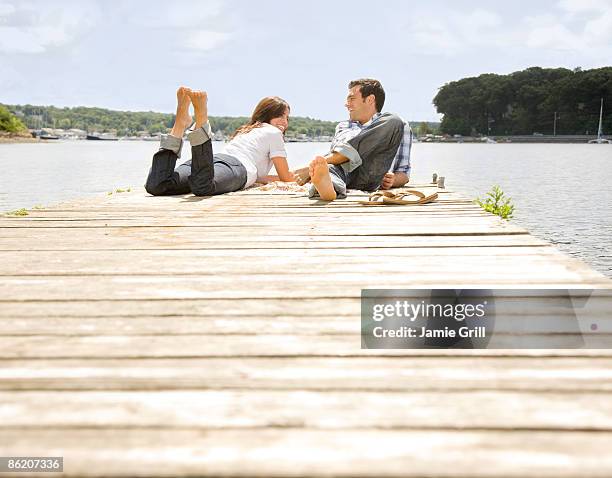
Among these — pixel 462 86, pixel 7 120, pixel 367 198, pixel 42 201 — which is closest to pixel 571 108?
pixel 462 86

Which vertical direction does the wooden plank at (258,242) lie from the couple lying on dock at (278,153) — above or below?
below

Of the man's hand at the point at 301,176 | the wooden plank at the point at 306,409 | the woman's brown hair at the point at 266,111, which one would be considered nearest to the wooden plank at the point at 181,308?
the wooden plank at the point at 306,409

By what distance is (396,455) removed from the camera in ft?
5.08

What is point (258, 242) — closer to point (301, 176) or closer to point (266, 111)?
point (266, 111)

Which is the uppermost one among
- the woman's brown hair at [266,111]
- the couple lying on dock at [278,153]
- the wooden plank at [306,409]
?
the woman's brown hair at [266,111]

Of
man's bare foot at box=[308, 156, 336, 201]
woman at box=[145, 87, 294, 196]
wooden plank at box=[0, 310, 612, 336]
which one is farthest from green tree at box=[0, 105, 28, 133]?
wooden plank at box=[0, 310, 612, 336]

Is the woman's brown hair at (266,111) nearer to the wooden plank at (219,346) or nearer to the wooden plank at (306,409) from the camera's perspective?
the wooden plank at (219,346)

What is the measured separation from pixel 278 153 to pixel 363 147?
4.57 ft

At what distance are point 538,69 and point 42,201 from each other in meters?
144

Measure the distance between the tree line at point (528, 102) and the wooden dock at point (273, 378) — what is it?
466 ft

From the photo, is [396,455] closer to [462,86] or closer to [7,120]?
[7,120]

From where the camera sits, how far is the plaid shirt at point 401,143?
24.2 ft

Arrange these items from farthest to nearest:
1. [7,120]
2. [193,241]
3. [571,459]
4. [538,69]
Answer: [538,69] → [7,120] → [193,241] → [571,459]

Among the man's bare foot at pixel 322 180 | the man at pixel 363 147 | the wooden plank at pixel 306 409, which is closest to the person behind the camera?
the wooden plank at pixel 306 409
